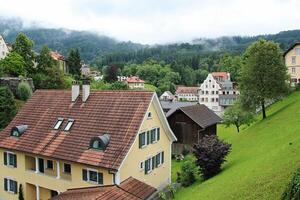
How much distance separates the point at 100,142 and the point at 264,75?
2711cm

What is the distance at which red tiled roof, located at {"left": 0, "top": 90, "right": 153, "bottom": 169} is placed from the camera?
85.3 ft

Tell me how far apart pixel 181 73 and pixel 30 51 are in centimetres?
12331

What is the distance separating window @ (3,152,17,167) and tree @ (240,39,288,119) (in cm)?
2993

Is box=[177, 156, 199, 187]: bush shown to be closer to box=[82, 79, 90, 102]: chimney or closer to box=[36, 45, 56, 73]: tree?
box=[82, 79, 90, 102]: chimney

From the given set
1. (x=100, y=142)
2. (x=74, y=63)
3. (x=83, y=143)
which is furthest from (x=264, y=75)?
(x=74, y=63)

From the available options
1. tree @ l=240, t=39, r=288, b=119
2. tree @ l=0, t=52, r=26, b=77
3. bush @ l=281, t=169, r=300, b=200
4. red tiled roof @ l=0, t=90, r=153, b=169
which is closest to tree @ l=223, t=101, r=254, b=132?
tree @ l=240, t=39, r=288, b=119

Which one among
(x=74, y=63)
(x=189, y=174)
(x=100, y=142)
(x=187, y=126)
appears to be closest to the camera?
(x=100, y=142)

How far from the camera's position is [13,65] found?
69.5 meters

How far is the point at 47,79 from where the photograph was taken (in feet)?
219

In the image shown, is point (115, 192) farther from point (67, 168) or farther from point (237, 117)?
point (237, 117)

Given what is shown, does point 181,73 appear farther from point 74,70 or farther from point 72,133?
point 72,133

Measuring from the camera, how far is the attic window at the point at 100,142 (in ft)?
85.0

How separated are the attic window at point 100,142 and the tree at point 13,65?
162 feet

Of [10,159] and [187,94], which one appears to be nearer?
[10,159]
